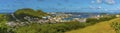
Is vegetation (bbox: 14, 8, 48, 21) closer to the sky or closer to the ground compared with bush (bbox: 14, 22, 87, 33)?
closer to the sky

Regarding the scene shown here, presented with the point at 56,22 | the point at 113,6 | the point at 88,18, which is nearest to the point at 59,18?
the point at 56,22

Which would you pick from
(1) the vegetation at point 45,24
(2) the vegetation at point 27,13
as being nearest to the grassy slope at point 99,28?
(1) the vegetation at point 45,24

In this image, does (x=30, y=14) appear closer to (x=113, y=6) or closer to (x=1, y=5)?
(x=1, y=5)

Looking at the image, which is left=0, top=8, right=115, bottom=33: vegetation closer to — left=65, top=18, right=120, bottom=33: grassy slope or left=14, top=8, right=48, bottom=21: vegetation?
left=14, top=8, right=48, bottom=21: vegetation

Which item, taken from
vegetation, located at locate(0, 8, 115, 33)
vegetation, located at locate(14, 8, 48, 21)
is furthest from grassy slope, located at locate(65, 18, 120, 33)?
vegetation, located at locate(14, 8, 48, 21)

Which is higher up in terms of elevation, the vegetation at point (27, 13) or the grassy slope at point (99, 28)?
the vegetation at point (27, 13)

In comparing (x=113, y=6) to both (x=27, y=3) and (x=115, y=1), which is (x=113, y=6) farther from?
(x=27, y=3)

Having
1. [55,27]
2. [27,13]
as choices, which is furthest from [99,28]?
[27,13]

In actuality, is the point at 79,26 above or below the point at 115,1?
below

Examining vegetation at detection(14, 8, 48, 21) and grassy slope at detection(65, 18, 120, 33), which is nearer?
grassy slope at detection(65, 18, 120, 33)

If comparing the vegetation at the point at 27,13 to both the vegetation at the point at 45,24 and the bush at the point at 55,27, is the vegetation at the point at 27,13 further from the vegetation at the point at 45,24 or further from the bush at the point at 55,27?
the bush at the point at 55,27
